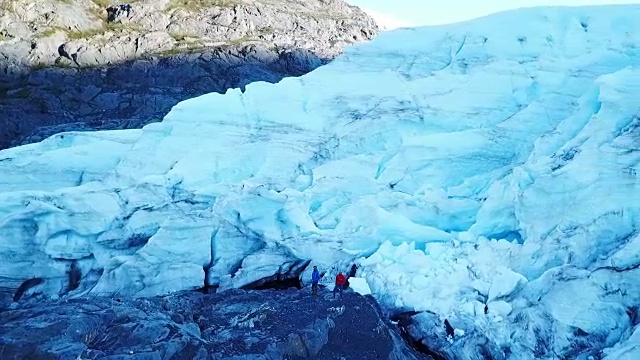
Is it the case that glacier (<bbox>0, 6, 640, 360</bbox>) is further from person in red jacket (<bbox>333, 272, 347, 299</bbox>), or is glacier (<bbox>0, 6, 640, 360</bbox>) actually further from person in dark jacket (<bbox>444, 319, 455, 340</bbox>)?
person in red jacket (<bbox>333, 272, 347, 299</bbox>)

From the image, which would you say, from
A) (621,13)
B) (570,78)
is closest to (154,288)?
(570,78)

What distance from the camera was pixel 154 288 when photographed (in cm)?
1166

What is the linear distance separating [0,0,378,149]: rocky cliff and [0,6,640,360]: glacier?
36.1 ft

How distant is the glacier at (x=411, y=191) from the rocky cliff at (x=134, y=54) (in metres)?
11.0

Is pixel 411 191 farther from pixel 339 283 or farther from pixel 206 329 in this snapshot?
pixel 206 329

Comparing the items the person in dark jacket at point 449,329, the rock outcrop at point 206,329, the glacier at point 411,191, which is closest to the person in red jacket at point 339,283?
the rock outcrop at point 206,329

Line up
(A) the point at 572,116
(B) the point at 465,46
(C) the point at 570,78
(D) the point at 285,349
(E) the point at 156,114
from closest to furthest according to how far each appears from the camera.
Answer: (D) the point at 285,349 → (A) the point at 572,116 → (C) the point at 570,78 → (B) the point at 465,46 → (E) the point at 156,114

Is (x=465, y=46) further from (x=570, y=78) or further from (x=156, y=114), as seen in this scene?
(x=156, y=114)

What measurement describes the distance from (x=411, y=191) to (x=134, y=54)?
→ 72.2ft

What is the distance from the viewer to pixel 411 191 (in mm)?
13172

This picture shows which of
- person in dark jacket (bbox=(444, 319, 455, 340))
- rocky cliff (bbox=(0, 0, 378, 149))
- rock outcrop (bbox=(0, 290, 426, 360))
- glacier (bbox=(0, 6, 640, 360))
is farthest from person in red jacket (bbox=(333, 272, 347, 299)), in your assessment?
rocky cliff (bbox=(0, 0, 378, 149))

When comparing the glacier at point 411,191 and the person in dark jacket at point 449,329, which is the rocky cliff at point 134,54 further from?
the person in dark jacket at point 449,329

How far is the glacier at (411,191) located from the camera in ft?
30.7

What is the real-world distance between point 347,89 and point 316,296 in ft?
25.7
